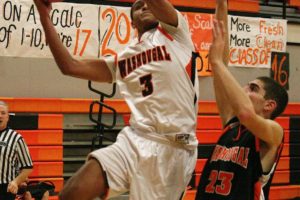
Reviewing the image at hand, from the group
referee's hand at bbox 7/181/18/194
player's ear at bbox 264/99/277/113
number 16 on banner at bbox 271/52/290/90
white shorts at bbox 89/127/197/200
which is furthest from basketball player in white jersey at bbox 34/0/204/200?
number 16 on banner at bbox 271/52/290/90

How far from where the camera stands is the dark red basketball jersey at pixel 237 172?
3264mm

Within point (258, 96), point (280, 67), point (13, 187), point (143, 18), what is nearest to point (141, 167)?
point (258, 96)

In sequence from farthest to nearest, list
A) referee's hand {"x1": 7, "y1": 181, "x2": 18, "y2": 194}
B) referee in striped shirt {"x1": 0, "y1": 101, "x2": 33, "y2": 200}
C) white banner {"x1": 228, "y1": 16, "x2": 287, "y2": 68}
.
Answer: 1. white banner {"x1": 228, "y1": 16, "x2": 287, "y2": 68}
2. referee in striped shirt {"x1": 0, "y1": 101, "x2": 33, "y2": 200}
3. referee's hand {"x1": 7, "y1": 181, "x2": 18, "y2": 194}

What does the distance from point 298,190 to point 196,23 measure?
9.28 feet

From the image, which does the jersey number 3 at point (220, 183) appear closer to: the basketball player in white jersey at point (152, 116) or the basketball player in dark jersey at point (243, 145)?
the basketball player in dark jersey at point (243, 145)

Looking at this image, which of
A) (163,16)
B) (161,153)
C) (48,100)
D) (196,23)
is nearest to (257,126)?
(161,153)

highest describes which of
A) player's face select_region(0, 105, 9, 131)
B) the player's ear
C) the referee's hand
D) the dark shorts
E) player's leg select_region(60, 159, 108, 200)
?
the player's ear

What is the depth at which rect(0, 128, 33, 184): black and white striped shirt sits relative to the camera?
6.41m

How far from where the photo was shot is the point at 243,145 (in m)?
3.30

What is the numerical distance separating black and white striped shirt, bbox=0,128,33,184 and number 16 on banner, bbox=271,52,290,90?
433 cm

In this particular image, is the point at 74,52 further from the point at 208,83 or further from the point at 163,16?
the point at 163,16

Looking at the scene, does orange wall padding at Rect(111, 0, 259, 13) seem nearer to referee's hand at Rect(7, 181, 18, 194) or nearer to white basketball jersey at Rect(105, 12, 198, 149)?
referee's hand at Rect(7, 181, 18, 194)

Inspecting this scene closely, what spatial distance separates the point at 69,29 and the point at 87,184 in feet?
16.1

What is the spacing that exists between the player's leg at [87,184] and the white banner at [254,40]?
5917mm
